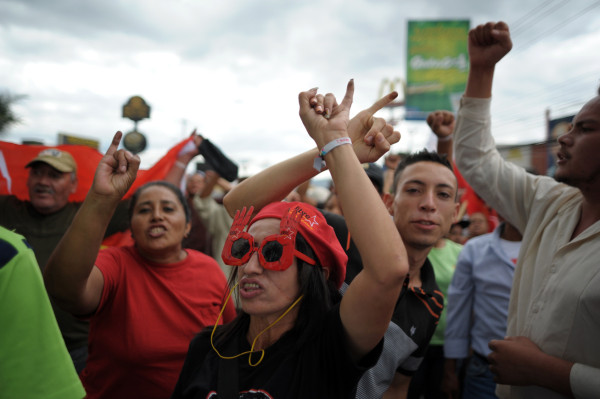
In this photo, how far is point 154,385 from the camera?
220cm

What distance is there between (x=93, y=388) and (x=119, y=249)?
768 millimetres

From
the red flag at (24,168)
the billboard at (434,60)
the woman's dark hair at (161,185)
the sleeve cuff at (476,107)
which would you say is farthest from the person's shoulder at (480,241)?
the billboard at (434,60)

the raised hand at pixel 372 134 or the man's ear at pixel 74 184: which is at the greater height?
the raised hand at pixel 372 134

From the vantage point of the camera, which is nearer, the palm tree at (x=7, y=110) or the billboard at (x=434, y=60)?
the palm tree at (x=7, y=110)

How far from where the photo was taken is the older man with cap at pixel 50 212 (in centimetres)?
295

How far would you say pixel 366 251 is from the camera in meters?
1.28

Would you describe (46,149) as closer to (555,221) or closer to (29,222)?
(29,222)

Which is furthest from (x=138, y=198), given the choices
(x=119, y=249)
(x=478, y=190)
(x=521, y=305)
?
(x=521, y=305)

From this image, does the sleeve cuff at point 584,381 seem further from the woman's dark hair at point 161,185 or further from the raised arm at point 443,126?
the woman's dark hair at point 161,185

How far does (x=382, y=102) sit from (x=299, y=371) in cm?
106

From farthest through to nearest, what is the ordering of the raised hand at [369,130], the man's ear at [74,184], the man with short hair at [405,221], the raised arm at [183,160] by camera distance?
the raised arm at [183,160]
the man's ear at [74,184]
the man with short hair at [405,221]
the raised hand at [369,130]

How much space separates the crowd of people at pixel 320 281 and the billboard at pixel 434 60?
14.7 m

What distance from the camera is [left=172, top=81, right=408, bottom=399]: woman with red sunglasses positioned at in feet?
4.25

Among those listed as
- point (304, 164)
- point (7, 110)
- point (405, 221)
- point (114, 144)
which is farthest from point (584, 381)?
point (7, 110)
